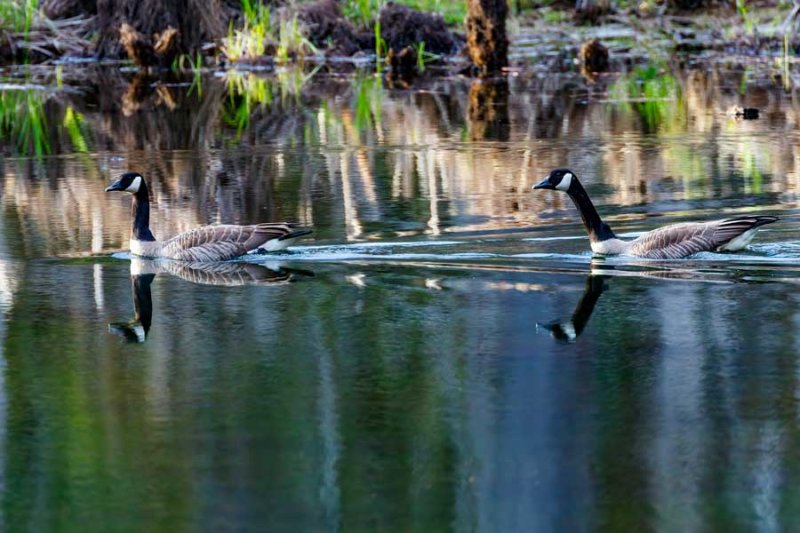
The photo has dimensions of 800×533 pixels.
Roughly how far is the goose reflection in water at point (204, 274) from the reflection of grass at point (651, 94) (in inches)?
405

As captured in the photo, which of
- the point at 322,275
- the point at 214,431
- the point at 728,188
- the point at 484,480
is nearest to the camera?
the point at 484,480

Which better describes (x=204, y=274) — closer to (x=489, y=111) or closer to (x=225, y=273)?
(x=225, y=273)

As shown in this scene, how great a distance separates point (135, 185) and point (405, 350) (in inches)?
199

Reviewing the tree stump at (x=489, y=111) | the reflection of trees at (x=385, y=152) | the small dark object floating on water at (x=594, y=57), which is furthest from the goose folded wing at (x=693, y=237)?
the small dark object floating on water at (x=594, y=57)

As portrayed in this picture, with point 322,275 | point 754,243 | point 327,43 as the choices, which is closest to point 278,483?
point 322,275

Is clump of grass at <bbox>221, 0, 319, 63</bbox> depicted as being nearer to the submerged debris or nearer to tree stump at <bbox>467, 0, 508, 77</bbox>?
the submerged debris

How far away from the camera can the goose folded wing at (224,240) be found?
43.1 ft

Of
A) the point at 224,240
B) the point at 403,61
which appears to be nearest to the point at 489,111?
the point at 403,61

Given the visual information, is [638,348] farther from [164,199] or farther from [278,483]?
[164,199]

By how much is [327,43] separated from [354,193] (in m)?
21.0

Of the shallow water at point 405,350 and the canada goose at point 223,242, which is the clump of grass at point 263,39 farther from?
the canada goose at point 223,242

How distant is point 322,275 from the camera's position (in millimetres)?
12469

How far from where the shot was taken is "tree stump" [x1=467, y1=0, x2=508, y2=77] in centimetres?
3059

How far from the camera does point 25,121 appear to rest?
24.8 metres
